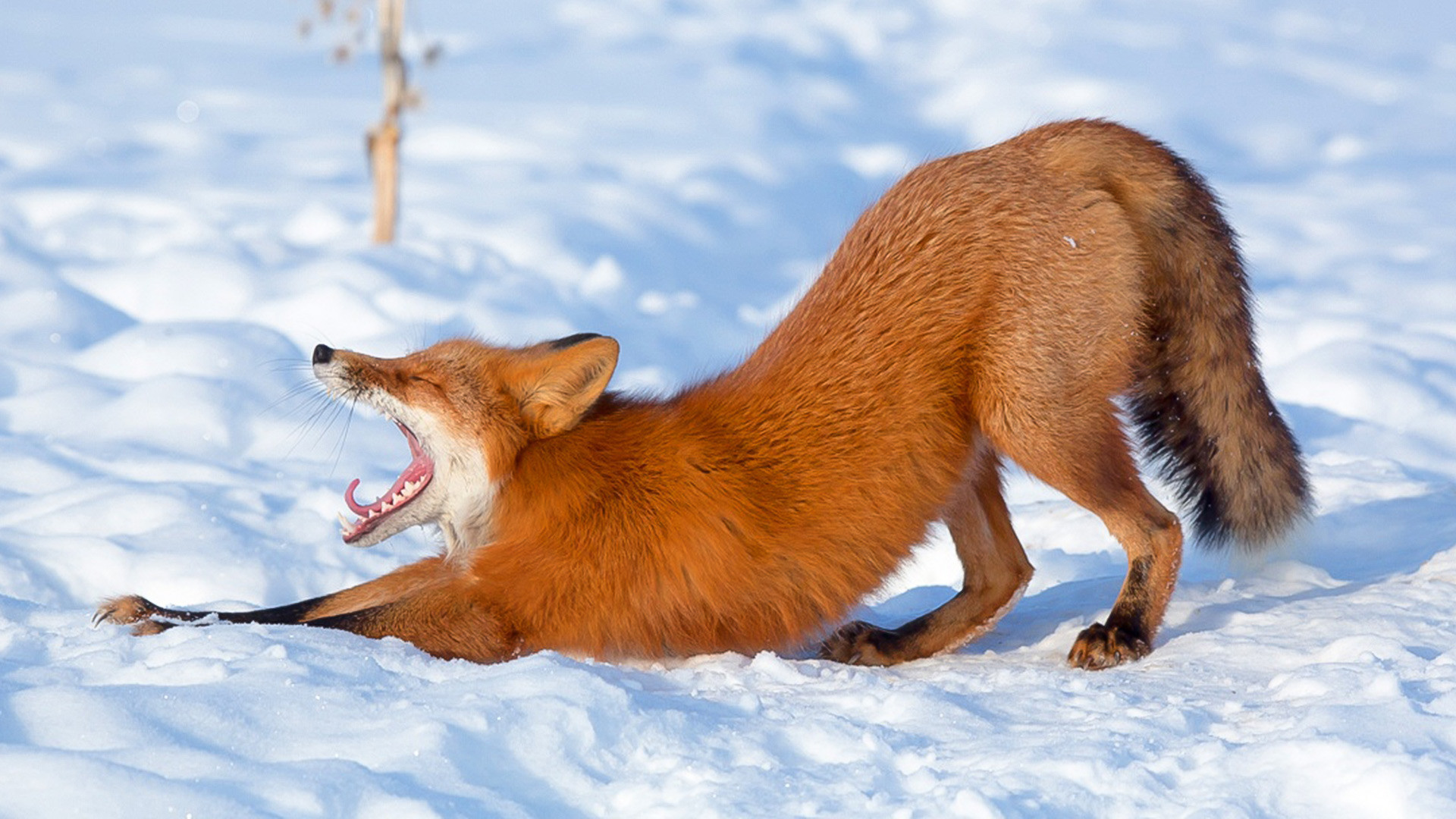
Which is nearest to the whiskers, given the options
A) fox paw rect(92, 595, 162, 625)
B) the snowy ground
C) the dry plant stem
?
the snowy ground

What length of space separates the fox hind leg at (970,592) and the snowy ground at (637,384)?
11 centimetres

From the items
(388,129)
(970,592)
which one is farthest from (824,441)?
(388,129)

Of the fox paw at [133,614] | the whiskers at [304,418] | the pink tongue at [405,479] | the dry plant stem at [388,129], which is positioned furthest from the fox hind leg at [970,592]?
the dry plant stem at [388,129]

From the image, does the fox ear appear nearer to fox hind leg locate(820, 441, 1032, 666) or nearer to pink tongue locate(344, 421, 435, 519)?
pink tongue locate(344, 421, 435, 519)

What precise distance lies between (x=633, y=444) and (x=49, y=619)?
57.3 inches

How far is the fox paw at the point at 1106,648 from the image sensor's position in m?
3.57

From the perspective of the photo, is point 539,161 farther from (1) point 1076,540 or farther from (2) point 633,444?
(2) point 633,444

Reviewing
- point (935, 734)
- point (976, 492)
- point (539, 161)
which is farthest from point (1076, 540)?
point (539, 161)

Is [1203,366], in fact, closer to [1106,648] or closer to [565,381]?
[1106,648]

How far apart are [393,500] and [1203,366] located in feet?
7.29

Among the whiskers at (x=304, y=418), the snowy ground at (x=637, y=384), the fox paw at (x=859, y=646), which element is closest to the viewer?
the snowy ground at (x=637, y=384)

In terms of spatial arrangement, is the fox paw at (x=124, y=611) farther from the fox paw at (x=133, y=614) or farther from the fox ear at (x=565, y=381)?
the fox ear at (x=565, y=381)

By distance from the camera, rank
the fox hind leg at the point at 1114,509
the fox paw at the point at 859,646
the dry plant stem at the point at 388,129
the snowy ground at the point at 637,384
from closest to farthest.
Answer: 1. the snowy ground at the point at 637,384
2. the fox hind leg at the point at 1114,509
3. the fox paw at the point at 859,646
4. the dry plant stem at the point at 388,129

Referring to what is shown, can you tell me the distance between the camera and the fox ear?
3627 mm
